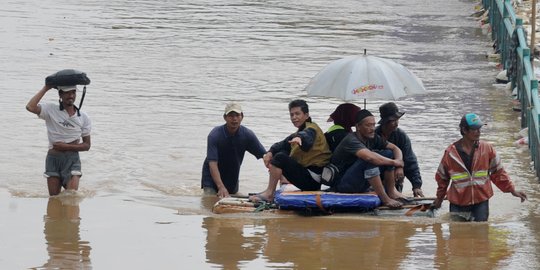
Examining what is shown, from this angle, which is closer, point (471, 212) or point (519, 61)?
point (471, 212)

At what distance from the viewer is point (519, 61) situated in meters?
17.4

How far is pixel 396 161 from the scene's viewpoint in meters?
11.3

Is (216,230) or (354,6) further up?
(354,6)

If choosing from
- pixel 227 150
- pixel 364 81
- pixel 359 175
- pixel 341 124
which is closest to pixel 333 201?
pixel 359 175

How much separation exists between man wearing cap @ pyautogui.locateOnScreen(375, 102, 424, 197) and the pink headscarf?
0.82ft

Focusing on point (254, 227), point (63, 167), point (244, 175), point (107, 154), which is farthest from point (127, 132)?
point (254, 227)

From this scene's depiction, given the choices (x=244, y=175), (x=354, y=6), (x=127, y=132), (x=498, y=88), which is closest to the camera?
(x=244, y=175)

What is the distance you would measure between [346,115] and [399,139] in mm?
549

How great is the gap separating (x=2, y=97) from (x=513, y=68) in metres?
7.22

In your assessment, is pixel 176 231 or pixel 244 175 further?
pixel 244 175

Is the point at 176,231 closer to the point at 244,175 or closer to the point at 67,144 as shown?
the point at 67,144

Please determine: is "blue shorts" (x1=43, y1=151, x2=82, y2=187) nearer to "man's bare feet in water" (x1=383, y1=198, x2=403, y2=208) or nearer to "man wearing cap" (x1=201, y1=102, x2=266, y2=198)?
"man wearing cap" (x1=201, y1=102, x2=266, y2=198)

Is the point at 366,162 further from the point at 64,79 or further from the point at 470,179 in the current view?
the point at 64,79

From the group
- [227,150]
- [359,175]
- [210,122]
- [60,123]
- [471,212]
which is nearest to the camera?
[471,212]
